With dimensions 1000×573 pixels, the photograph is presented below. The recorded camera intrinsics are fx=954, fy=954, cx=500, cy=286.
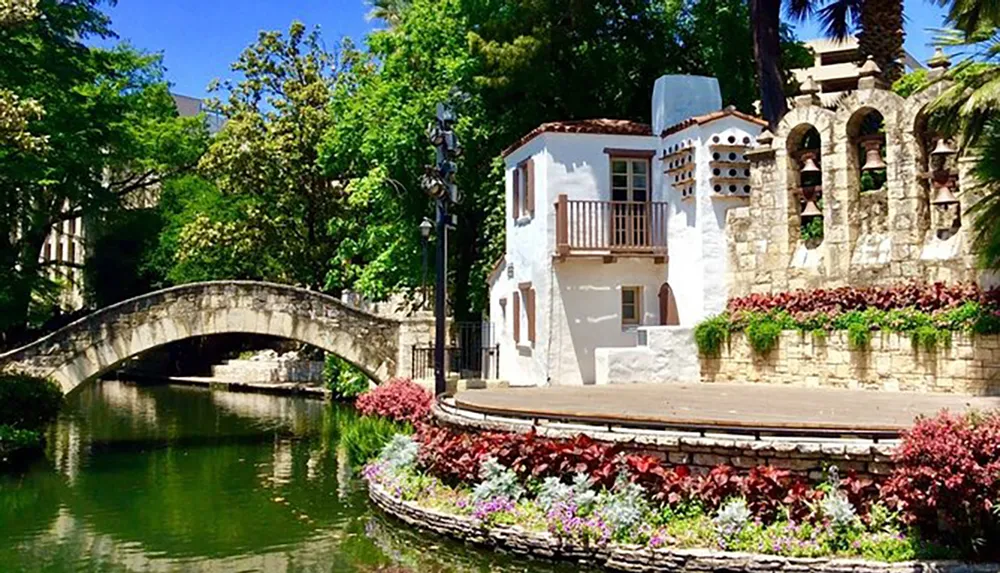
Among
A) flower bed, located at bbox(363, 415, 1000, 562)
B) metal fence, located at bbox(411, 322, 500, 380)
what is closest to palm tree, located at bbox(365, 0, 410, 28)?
metal fence, located at bbox(411, 322, 500, 380)

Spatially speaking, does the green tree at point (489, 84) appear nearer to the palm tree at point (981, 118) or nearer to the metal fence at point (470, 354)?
the metal fence at point (470, 354)

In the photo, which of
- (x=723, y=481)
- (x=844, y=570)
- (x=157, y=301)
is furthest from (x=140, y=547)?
(x=157, y=301)

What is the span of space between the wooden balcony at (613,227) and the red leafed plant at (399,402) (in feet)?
15.2

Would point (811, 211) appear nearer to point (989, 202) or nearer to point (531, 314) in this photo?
point (989, 202)

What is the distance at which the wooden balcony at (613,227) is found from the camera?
21469 millimetres

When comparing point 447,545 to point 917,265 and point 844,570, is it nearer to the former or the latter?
point 844,570

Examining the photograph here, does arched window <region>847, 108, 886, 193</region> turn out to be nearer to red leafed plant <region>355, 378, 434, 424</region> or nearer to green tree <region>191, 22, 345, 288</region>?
red leafed plant <region>355, 378, 434, 424</region>

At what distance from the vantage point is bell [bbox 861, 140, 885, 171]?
16.9 metres

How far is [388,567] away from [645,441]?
3.32 m

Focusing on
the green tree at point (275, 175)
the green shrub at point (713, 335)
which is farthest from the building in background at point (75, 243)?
the green shrub at point (713, 335)

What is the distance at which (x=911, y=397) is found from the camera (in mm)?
14695

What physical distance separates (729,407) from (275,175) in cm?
2690

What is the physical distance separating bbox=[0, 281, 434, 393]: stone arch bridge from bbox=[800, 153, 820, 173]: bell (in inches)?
379

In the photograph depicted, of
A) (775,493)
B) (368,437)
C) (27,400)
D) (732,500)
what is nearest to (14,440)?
(27,400)
